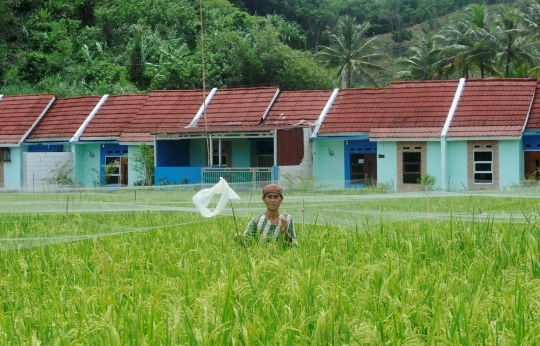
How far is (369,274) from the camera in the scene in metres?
5.20

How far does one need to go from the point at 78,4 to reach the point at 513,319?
4642cm

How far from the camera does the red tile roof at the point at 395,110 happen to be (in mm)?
25594

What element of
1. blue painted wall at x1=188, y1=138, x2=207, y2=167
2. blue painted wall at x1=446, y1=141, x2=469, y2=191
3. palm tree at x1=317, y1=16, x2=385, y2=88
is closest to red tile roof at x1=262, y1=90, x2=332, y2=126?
blue painted wall at x1=188, y1=138, x2=207, y2=167

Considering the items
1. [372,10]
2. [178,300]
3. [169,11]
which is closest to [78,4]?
[169,11]

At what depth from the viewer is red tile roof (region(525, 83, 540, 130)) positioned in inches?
975

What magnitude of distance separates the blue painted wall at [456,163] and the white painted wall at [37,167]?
40.3 ft

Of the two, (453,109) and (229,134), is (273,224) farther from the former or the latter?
(453,109)

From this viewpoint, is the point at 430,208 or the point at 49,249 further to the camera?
the point at 430,208

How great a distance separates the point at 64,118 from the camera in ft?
101

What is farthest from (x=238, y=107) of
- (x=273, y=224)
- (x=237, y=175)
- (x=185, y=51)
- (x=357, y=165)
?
(x=273, y=224)

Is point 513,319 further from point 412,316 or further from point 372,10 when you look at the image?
point 372,10

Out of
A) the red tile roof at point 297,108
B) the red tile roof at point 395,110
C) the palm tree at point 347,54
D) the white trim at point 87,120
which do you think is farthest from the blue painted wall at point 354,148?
the palm tree at point 347,54

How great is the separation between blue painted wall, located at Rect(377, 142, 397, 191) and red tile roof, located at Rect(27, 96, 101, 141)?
10.4 meters

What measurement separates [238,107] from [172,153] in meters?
2.64
